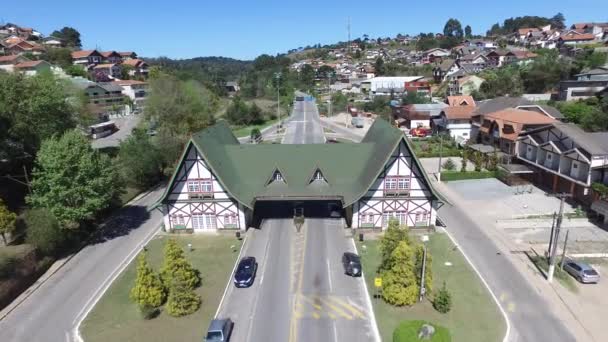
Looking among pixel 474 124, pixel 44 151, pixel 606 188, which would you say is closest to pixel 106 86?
pixel 44 151

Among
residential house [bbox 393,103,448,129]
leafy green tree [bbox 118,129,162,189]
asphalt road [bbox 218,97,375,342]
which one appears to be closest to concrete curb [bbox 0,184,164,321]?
leafy green tree [bbox 118,129,162,189]

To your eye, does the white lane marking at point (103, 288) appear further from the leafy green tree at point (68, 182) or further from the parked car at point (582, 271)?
the parked car at point (582, 271)

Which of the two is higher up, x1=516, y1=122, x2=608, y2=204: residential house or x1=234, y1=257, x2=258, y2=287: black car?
x1=516, y1=122, x2=608, y2=204: residential house

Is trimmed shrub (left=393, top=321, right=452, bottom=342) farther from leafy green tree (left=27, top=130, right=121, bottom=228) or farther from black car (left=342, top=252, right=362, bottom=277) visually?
leafy green tree (left=27, top=130, right=121, bottom=228)

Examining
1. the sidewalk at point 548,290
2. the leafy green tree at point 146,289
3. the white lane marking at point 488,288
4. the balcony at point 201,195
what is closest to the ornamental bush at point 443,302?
the white lane marking at point 488,288

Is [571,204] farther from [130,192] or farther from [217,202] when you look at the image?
[130,192]

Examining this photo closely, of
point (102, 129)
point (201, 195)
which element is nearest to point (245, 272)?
point (201, 195)

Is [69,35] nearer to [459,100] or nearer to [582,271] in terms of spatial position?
[459,100]
